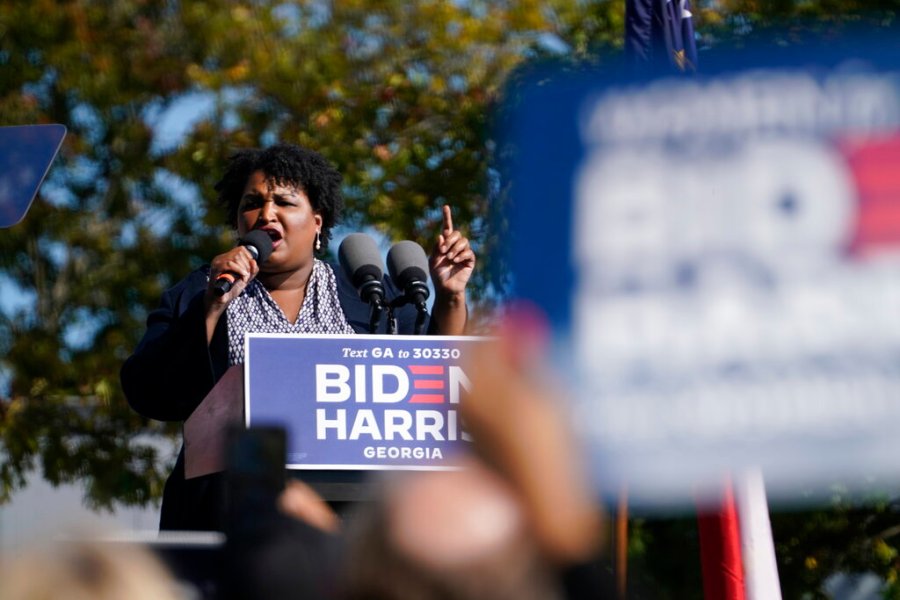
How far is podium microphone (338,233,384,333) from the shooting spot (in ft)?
11.3

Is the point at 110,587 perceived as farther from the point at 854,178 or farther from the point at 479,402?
the point at 854,178

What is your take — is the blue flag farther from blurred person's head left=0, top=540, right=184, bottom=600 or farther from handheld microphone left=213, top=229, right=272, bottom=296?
blurred person's head left=0, top=540, right=184, bottom=600

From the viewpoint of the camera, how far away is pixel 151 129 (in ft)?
39.8

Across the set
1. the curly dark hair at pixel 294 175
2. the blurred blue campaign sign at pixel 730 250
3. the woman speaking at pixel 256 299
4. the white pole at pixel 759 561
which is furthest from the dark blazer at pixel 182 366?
the blurred blue campaign sign at pixel 730 250

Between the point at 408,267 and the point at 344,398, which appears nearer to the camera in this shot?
the point at 344,398

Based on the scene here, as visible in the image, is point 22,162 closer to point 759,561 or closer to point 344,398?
point 344,398

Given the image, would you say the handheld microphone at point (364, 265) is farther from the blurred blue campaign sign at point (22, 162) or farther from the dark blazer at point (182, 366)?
the blurred blue campaign sign at point (22, 162)

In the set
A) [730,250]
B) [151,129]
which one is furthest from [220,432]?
[151,129]

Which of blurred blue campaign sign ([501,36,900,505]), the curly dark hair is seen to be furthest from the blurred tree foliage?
blurred blue campaign sign ([501,36,900,505])

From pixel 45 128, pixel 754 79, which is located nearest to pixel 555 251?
pixel 754 79

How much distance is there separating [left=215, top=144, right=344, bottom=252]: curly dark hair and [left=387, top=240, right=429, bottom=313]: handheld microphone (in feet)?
0.87

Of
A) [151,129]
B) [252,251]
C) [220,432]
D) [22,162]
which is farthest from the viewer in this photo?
[151,129]

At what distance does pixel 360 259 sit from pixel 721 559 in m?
1.06

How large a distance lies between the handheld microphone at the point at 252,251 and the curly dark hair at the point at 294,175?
28 cm
